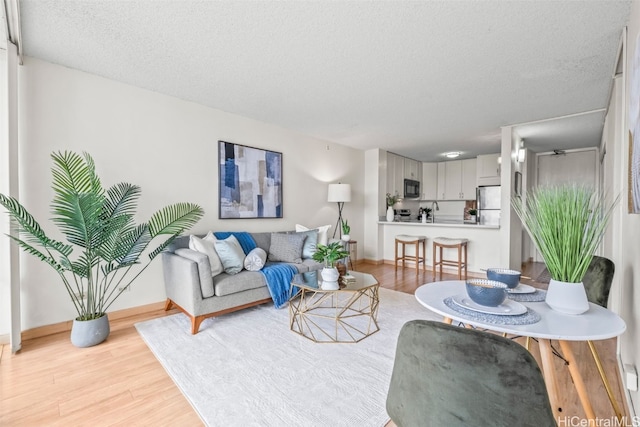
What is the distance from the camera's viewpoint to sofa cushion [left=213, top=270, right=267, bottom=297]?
2654 millimetres

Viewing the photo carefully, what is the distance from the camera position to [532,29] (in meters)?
1.98

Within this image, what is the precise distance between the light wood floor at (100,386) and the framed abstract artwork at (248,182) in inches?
69.9

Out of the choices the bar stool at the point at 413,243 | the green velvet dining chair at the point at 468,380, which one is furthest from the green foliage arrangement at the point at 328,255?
the bar stool at the point at 413,243

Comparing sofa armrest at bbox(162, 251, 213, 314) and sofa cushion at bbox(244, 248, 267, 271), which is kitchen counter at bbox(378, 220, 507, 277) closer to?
sofa cushion at bbox(244, 248, 267, 271)

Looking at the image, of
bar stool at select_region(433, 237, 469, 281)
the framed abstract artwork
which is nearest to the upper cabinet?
bar stool at select_region(433, 237, 469, 281)

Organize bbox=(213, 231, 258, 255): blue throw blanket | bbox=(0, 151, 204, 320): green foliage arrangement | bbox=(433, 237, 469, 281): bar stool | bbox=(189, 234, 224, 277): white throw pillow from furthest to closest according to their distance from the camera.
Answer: bbox=(433, 237, 469, 281): bar stool < bbox=(213, 231, 258, 255): blue throw blanket < bbox=(189, 234, 224, 277): white throw pillow < bbox=(0, 151, 204, 320): green foliage arrangement

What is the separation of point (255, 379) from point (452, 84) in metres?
3.06

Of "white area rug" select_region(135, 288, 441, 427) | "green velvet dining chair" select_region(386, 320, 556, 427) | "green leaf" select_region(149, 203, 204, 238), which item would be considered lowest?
"white area rug" select_region(135, 288, 441, 427)

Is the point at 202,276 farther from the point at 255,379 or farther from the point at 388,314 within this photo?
the point at 388,314

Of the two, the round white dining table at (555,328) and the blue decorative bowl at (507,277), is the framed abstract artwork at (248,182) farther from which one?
the blue decorative bowl at (507,277)

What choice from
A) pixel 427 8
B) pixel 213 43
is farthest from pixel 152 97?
pixel 427 8

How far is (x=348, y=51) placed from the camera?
2256mm

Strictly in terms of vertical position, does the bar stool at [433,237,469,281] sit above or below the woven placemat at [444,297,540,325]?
below

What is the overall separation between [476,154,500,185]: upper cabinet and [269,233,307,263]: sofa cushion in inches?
177
